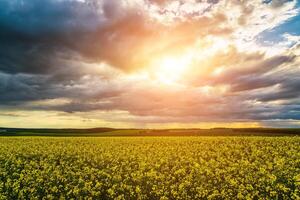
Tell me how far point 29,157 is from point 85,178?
547 inches

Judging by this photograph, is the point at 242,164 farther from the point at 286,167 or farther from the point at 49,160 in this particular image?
the point at 49,160

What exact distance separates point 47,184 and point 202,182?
32.7ft

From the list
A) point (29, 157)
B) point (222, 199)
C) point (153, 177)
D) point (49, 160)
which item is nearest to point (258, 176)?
point (222, 199)

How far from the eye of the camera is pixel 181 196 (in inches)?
639

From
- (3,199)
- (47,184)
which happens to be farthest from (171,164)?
(3,199)

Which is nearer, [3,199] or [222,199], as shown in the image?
[222,199]

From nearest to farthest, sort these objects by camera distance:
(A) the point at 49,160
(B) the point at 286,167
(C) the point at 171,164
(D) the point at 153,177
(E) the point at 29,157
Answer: (D) the point at 153,177
(B) the point at 286,167
(C) the point at 171,164
(A) the point at 49,160
(E) the point at 29,157

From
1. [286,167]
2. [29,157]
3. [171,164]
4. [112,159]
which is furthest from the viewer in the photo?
[29,157]

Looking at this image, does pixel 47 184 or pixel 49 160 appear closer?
pixel 47 184

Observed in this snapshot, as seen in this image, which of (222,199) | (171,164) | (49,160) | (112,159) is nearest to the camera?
(222,199)

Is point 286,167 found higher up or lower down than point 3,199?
higher up

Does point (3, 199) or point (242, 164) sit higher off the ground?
point (242, 164)

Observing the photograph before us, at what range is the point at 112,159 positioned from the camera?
86.5 feet

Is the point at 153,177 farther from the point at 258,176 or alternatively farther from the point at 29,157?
the point at 29,157
